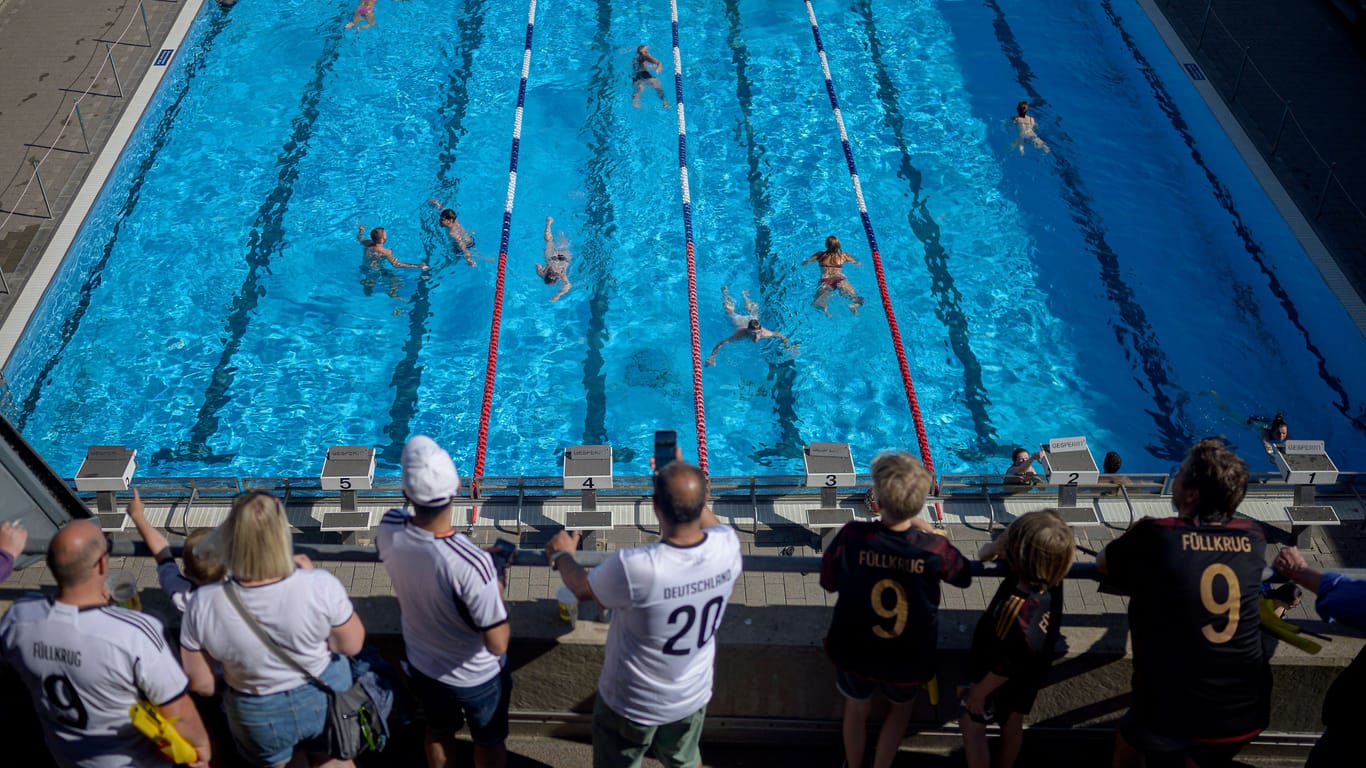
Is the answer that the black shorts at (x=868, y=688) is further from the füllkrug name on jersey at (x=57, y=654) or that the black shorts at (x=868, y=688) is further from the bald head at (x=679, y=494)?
the füllkrug name on jersey at (x=57, y=654)

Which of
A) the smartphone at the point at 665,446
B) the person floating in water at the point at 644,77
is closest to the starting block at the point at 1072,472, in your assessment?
the smartphone at the point at 665,446

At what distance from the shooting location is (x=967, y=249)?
10.1 meters

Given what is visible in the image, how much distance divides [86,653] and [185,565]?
37 centimetres

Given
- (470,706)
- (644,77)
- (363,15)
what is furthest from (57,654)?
(363,15)

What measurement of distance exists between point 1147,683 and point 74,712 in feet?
9.69

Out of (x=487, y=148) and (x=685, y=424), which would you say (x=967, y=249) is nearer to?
(x=685, y=424)

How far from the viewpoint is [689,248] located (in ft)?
32.1

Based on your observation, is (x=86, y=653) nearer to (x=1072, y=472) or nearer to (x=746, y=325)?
(x=1072, y=472)

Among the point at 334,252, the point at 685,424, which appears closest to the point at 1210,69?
the point at 685,424

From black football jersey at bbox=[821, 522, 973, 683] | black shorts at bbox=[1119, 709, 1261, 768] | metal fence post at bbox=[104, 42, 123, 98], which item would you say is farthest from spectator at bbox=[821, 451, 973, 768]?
metal fence post at bbox=[104, 42, 123, 98]

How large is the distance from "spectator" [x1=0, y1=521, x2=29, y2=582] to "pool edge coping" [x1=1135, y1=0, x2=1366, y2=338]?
915 cm

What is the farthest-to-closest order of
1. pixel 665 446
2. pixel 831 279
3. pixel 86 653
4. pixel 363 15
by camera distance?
pixel 363 15 < pixel 831 279 < pixel 665 446 < pixel 86 653

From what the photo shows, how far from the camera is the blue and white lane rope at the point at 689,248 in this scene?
8.04 m

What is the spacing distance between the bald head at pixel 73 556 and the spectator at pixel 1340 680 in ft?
10.8
